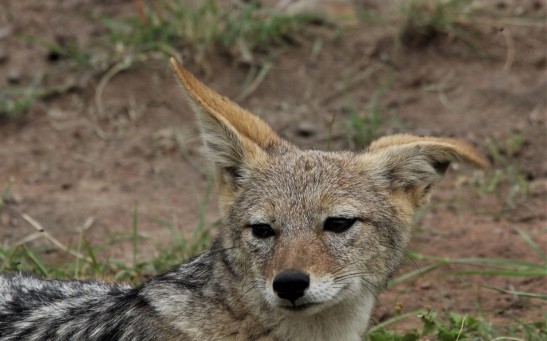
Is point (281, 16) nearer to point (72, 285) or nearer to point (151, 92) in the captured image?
point (151, 92)

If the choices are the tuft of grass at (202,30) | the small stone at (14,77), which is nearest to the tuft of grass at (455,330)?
the tuft of grass at (202,30)

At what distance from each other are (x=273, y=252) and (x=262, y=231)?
7.8 inches

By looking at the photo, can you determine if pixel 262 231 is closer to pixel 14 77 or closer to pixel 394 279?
pixel 394 279

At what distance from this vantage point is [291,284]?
4949mm

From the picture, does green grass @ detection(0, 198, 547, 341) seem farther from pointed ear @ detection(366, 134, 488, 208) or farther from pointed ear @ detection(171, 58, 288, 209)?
pointed ear @ detection(171, 58, 288, 209)

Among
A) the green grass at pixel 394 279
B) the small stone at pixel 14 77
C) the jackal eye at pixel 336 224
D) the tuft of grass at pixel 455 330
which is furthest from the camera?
the small stone at pixel 14 77

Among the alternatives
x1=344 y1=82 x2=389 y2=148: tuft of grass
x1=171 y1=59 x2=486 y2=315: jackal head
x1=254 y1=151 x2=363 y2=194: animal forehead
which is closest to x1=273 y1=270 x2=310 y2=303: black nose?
x1=171 y1=59 x2=486 y2=315: jackal head

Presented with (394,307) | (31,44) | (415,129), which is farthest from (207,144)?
(31,44)

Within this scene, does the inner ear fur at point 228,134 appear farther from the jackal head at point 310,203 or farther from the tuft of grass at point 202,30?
the tuft of grass at point 202,30

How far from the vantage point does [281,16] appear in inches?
426

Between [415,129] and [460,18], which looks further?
[460,18]

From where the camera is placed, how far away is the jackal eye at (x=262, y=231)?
5340 mm

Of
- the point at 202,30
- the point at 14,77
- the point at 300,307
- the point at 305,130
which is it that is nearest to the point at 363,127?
the point at 305,130

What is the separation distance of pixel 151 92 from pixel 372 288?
5.52 m
